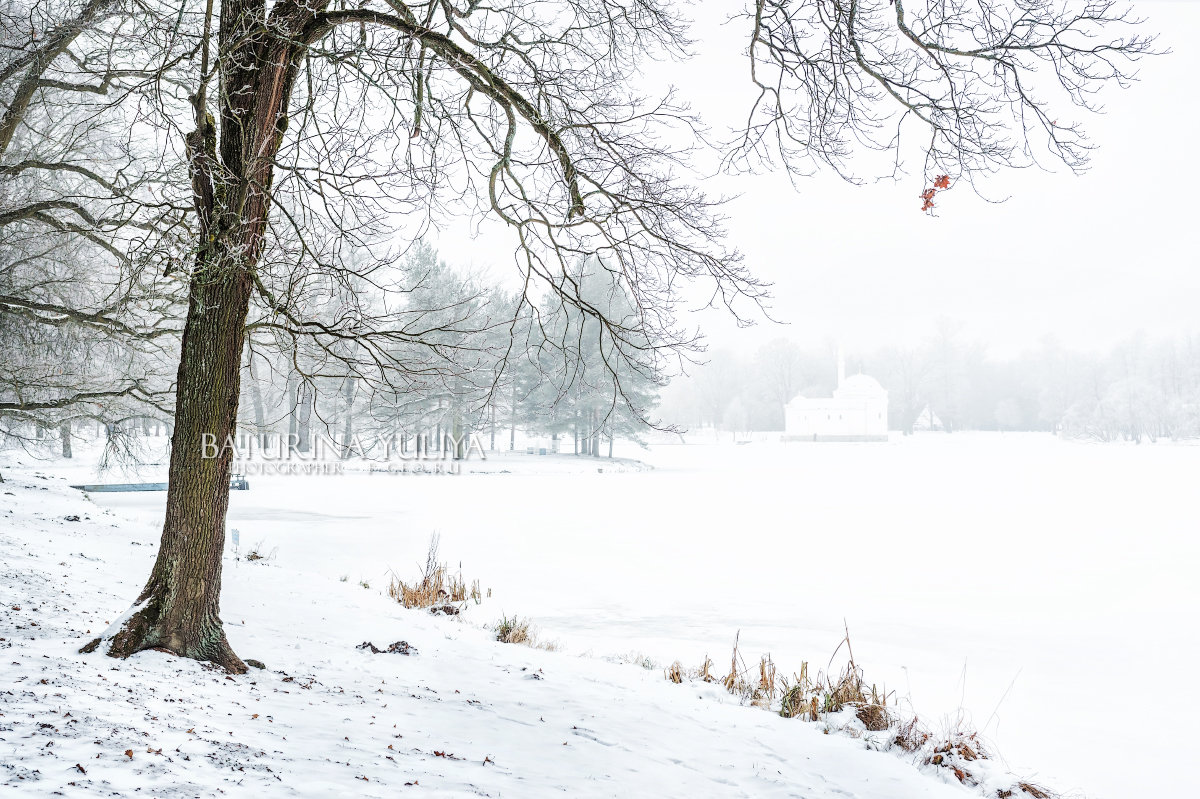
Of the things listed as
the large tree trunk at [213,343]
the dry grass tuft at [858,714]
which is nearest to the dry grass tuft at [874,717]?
the dry grass tuft at [858,714]

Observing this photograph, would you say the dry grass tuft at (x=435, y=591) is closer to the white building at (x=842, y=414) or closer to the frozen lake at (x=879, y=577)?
the frozen lake at (x=879, y=577)

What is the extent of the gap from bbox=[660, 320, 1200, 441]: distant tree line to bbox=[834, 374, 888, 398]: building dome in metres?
6.70

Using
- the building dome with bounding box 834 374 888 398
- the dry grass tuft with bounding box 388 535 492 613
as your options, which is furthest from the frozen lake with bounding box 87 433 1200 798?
the building dome with bounding box 834 374 888 398

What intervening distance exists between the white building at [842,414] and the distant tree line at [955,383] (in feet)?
16.4

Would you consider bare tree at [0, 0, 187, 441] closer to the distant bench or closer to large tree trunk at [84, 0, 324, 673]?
large tree trunk at [84, 0, 324, 673]

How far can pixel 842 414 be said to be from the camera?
275 feet

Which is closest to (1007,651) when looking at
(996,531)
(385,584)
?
(385,584)

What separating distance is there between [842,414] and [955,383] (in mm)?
16827

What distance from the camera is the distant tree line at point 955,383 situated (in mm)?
74625

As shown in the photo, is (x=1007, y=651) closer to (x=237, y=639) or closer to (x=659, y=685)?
(x=659, y=685)

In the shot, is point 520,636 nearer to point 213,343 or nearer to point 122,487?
point 213,343

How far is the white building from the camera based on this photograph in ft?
273

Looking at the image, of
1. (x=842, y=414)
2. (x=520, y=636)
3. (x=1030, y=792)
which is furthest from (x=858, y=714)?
(x=842, y=414)

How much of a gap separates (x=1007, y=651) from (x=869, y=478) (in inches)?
975
